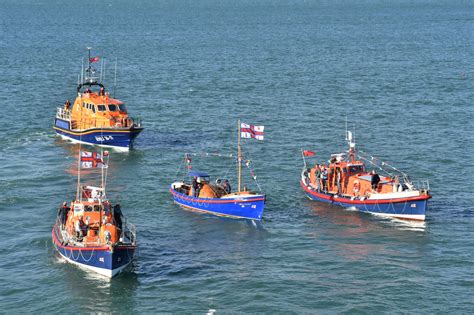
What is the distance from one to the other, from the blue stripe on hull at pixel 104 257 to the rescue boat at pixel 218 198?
12.7m

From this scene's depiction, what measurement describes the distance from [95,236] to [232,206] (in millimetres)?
13638

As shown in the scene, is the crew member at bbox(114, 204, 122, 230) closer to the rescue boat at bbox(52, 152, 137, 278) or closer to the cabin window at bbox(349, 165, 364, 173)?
the rescue boat at bbox(52, 152, 137, 278)

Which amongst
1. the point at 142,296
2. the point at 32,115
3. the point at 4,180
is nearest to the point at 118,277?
the point at 142,296

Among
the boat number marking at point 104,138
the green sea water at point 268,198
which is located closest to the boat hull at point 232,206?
the green sea water at point 268,198

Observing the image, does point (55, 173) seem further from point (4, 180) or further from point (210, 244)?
point (210, 244)

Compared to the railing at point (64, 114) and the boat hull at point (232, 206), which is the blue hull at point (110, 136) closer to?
the railing at point (64, 114)

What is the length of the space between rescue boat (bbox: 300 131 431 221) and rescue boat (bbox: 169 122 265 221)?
608 cm

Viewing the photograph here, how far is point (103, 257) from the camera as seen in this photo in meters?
57.1

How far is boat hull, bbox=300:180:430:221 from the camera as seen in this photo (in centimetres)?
6894

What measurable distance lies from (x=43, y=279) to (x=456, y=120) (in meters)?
62.4

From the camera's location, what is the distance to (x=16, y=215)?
71.3 metres

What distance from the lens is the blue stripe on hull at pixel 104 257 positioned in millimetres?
56812

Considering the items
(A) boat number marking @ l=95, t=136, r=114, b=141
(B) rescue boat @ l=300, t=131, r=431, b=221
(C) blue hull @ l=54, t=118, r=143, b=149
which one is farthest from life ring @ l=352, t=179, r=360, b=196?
(A) boat number marking @ l=95, t=136, r=114, b=141

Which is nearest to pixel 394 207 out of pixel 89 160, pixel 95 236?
pixel 89 160
